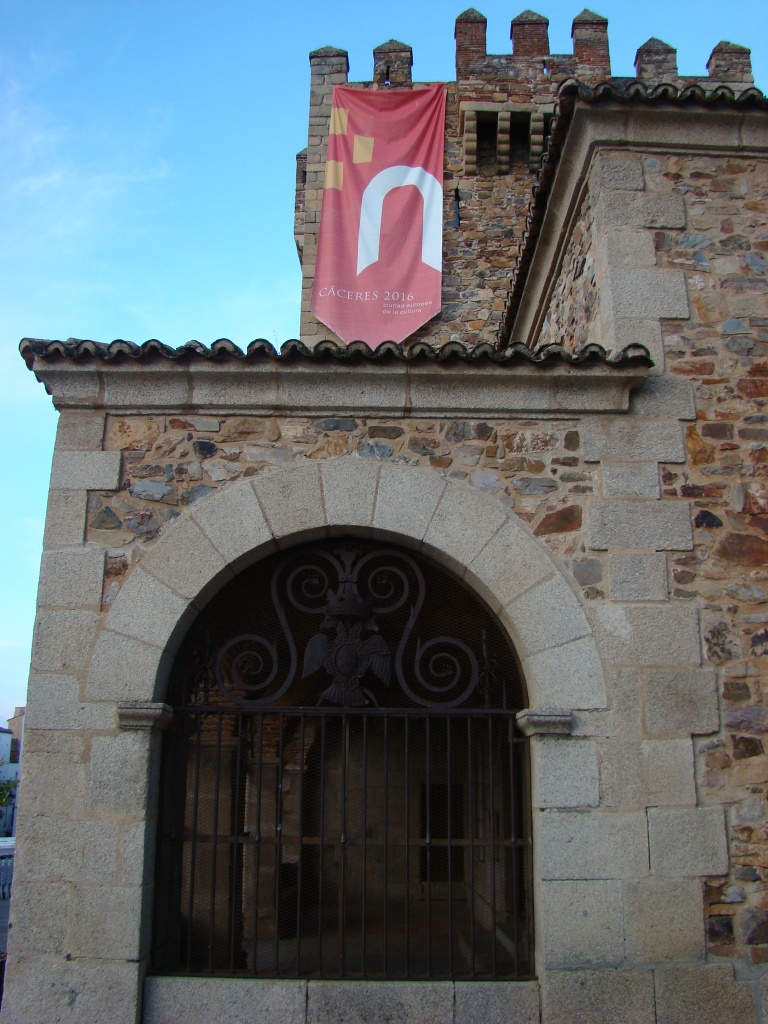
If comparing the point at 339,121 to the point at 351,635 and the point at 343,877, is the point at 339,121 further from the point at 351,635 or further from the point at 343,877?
the point at 343,877

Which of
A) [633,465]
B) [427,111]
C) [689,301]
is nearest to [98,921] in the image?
[633,465]

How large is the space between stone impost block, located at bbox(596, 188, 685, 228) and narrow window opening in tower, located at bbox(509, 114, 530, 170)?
9045 millimetres

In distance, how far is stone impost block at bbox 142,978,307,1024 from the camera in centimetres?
399

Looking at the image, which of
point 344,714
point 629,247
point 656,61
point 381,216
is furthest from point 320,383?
point 656,61

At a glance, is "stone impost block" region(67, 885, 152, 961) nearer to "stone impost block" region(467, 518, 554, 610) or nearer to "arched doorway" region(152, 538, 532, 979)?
"arched doorway" region(152, 538, 532, 979)

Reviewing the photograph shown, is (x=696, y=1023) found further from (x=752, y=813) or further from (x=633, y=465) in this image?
(x=633, y=465)

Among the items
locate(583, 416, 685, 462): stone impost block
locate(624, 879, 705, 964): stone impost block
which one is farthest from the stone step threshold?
locate(583, 416, 685, 462): stone impost block

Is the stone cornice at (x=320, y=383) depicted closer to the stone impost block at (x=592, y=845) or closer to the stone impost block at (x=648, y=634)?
the stone impost block at (x=648, y=634)

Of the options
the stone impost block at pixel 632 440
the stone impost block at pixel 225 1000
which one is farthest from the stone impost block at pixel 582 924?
the stone impost block at pixel 632 440

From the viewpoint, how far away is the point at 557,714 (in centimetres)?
421

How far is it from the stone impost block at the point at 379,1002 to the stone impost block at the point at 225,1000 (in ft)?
0.26

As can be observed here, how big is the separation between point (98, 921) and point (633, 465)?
3.49 metres

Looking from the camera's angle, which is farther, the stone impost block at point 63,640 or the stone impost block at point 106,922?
the stone impost block at point 63,640

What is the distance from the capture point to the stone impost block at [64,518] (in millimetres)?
4508
